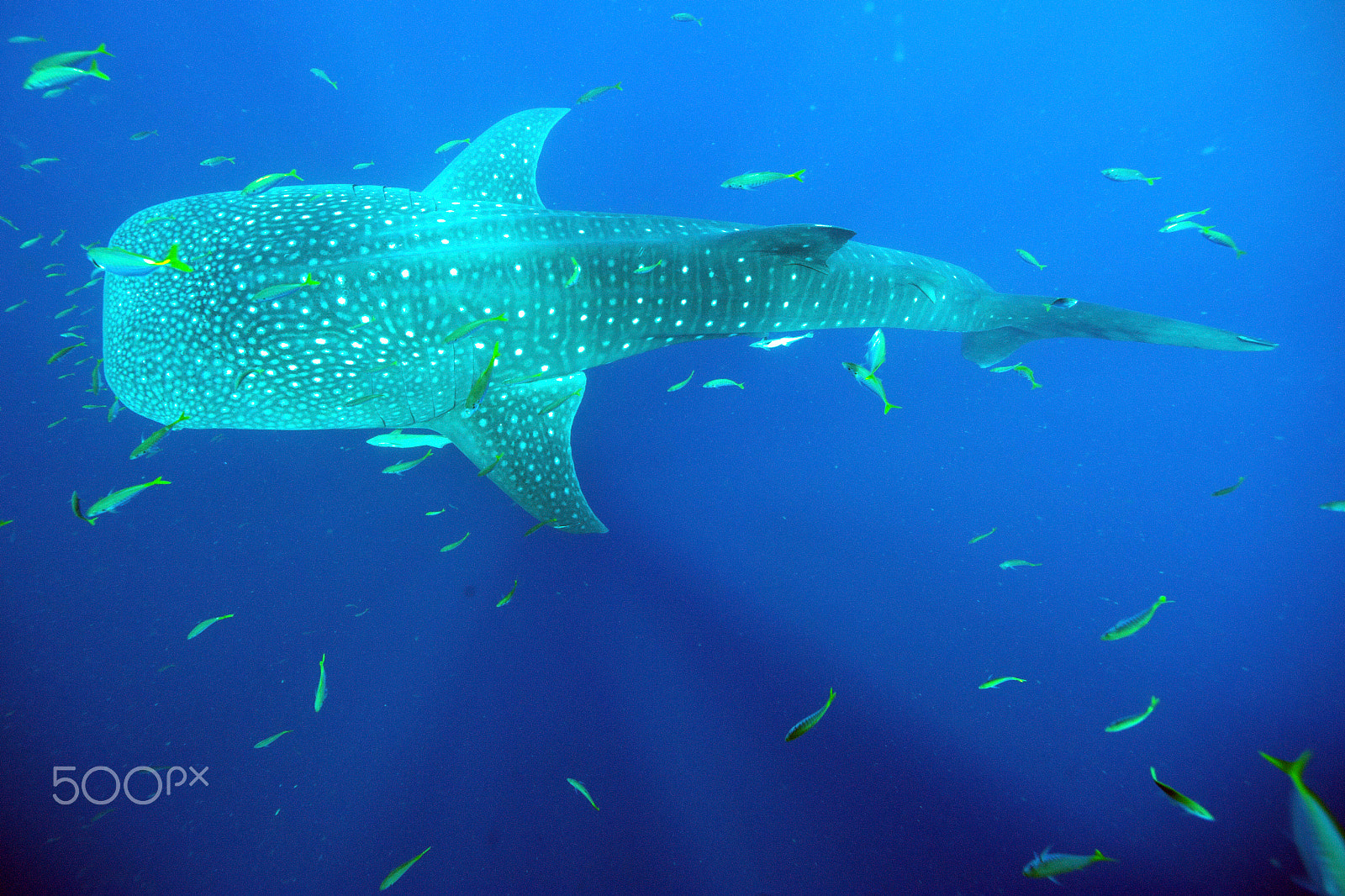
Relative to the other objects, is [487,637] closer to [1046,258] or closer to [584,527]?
[584,527]

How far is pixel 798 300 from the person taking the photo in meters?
3.20

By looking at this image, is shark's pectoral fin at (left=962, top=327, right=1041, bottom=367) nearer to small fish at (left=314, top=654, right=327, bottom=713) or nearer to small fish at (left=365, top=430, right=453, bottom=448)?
small fish at (left=365, top=430, right=453, bottom=448)

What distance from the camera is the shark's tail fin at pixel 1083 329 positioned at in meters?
3.30

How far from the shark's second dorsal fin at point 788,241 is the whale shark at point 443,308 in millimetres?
11

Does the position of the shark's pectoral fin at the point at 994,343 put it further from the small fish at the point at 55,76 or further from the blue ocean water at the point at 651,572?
the small fish at the point at 55,76

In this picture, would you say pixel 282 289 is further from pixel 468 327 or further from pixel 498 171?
pixel 498 171

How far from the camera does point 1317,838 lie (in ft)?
3.87

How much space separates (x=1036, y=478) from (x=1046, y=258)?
326 cm

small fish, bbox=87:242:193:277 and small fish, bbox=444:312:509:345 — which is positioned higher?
small fish, bbox=87:242:193:277

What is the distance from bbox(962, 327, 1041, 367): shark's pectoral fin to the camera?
3846 mm

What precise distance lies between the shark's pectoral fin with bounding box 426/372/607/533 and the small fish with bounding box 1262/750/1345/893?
265 cm

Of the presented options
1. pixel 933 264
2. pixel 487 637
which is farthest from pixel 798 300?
pixel 487 637

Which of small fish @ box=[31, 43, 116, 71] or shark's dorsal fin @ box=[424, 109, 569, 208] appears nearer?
small fish @ box=[31, 43, 116, 71]

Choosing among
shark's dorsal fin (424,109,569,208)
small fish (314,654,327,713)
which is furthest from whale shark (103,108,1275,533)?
small fish (314,654,327,713)
